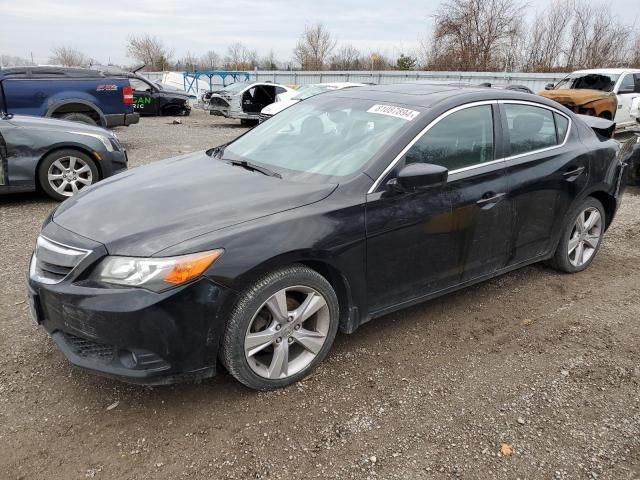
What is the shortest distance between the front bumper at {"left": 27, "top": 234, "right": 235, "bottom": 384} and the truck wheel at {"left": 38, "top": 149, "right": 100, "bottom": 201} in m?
4.39

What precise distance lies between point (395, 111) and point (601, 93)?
1181 cm

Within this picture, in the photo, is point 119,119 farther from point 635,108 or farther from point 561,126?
point 635,108

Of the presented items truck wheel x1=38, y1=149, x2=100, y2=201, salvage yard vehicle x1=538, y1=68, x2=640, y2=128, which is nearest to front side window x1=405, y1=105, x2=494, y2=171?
truck wheel x1=38, y1=149, x2=100, y2=201

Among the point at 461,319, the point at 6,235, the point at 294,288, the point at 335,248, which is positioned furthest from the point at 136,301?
the point at 6,235

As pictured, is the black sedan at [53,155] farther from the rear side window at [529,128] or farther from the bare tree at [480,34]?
the bare tree at [480,34]

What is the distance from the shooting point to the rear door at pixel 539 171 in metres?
3.71

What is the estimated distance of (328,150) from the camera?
10.8 ft

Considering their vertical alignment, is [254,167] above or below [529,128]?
below

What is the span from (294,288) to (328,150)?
3.37ft

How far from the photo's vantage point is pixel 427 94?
3553 millimetres

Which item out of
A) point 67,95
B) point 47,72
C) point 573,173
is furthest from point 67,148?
point 573,173

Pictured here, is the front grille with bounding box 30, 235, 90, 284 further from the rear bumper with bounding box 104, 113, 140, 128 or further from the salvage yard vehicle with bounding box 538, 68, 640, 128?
the salvage yard vehicle with bounding box 538, 68, 640, 128

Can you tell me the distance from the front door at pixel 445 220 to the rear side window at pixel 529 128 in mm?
222

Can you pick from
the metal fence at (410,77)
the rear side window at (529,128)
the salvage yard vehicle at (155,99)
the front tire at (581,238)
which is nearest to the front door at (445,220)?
the rear side window at (529,128)
